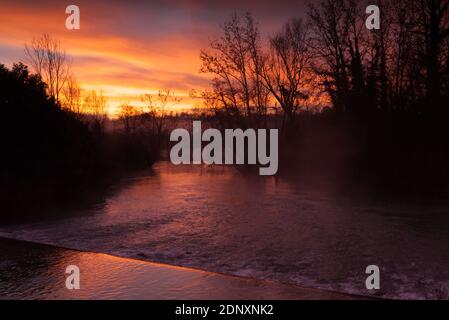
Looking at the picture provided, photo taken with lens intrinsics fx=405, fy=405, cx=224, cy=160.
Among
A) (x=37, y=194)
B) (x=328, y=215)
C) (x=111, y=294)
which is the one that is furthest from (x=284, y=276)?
(x=37, y=194)

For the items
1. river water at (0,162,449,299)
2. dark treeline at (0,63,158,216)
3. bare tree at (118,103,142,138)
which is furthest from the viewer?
bare tree at (118,103,142,138)

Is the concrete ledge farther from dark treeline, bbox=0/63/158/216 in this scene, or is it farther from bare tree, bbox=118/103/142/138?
bare tree, bbox=118/103/142/138

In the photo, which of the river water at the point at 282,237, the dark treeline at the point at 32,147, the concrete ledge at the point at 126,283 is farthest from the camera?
the dark treeline at the point at 32,147

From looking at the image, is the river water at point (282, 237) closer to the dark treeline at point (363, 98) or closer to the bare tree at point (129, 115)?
the dark treeline at point (363, 98)

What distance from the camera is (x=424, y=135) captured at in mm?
25672

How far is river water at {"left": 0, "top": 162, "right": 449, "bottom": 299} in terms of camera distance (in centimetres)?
788

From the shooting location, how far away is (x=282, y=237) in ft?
36.8

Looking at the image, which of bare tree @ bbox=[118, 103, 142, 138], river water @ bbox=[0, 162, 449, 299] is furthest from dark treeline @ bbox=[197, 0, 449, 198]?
bare tree @ bbox=[118, 103, 142, 138]

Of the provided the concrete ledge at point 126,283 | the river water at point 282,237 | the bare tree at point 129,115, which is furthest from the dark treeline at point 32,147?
the bare tree at point 129,115

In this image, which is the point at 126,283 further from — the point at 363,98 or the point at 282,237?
the point at 363,98

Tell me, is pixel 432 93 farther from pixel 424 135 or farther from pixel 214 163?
pixel 214 163

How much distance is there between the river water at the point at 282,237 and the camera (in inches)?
310

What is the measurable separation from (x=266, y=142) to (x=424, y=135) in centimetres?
2065

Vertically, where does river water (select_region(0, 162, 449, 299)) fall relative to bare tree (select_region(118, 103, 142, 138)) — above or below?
below
